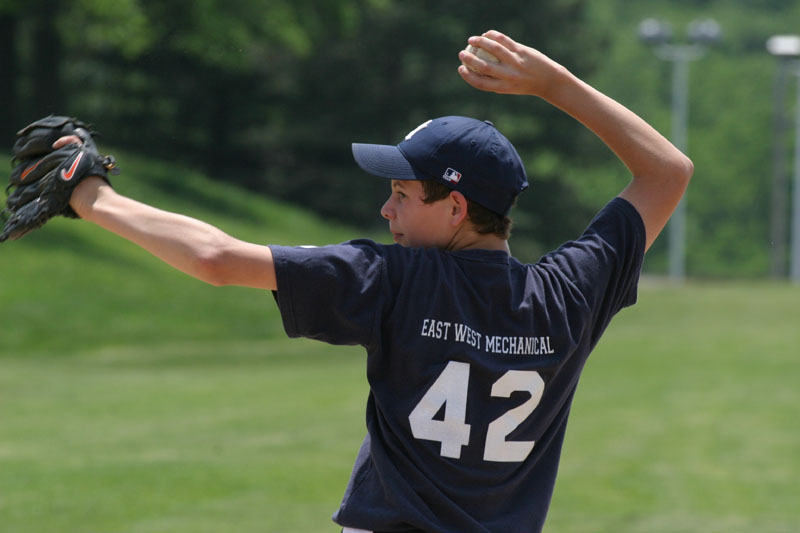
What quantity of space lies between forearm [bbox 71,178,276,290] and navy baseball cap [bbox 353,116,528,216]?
1.28ft

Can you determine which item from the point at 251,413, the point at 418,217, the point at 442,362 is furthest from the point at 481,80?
the point at 251,413

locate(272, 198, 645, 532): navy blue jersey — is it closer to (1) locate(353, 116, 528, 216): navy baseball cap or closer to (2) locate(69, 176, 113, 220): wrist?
(1) locate(353, 116, 528, 216): navy baseball cap

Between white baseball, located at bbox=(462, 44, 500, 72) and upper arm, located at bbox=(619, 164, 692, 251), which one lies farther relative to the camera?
upper arm, located at bbox=(619, 164, 692, 251)

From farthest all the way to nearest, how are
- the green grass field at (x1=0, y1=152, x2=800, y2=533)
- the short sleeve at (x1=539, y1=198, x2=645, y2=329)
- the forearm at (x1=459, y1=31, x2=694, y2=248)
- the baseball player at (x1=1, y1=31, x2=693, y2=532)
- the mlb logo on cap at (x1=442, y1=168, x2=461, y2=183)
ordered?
the green grass field at (x1=0, y1=152, x2=800, y2=533)
the forearm at (x1=459, y1=31, x2=694, y2=248)
the short sleeve at (x1=539, y1=198, x2=645, y2=329)
the mlb logo on cap at (x1=442, y1=168, x2=461, y2=183)
the baseball player at (x1=1, y1=31, x2=693, y2=532)

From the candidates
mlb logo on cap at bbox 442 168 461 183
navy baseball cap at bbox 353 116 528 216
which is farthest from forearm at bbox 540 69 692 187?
mlb logo on cap at bbox 442 168 461 183

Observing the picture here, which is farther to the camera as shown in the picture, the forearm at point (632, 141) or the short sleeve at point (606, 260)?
the forearm at point (632, 141)

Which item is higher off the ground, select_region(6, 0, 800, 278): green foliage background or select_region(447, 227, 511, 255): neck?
select_region(6, 0, 800, 278): green foliage background

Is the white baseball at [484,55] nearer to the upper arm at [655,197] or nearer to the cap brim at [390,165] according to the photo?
the cap brim at [390,165]

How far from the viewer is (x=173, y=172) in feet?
121

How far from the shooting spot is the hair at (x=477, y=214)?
271cm

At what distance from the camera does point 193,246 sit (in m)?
2.42

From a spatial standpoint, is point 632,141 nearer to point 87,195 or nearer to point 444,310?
point 444,310

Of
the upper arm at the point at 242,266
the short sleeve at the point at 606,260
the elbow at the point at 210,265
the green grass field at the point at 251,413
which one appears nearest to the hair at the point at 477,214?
the short sleeve at the point at 606,260

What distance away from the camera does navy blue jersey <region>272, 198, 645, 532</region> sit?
2.55 meters
